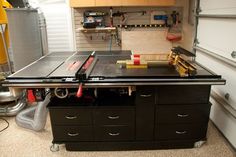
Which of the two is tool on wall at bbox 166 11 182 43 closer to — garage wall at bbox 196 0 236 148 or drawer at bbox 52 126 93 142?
garage wall at bbox 196 0 236 148

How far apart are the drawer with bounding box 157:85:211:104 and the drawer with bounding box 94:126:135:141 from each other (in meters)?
0.47

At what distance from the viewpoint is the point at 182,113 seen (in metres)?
2.10

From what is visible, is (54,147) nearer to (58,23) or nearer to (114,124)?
(114,124)

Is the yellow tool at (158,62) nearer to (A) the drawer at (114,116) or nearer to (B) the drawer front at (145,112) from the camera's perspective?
(B) the drawer front at (145,112)

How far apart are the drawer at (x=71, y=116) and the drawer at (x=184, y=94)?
0.76m

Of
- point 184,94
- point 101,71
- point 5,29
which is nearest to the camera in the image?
point 184,94

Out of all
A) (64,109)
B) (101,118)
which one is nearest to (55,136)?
(64,109)

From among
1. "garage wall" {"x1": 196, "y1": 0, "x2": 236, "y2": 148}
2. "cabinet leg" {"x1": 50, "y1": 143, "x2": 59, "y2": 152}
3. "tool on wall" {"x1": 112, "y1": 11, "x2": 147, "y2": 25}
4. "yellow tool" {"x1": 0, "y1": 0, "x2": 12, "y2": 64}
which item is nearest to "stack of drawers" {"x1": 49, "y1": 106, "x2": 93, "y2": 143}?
"cabinet leg" {"x1": 50, "y1": 143, "x2": 59, "y2": 152}

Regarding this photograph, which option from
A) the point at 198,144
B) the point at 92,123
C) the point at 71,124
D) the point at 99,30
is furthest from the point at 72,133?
the point at 99,30

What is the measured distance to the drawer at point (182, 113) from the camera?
2.07 metres

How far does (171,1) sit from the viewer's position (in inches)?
132

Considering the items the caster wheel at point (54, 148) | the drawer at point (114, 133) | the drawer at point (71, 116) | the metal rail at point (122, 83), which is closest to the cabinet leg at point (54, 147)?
the caster wheel at point (54, 148)

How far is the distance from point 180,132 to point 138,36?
2.16 m

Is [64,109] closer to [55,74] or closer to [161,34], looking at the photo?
[55,74]
